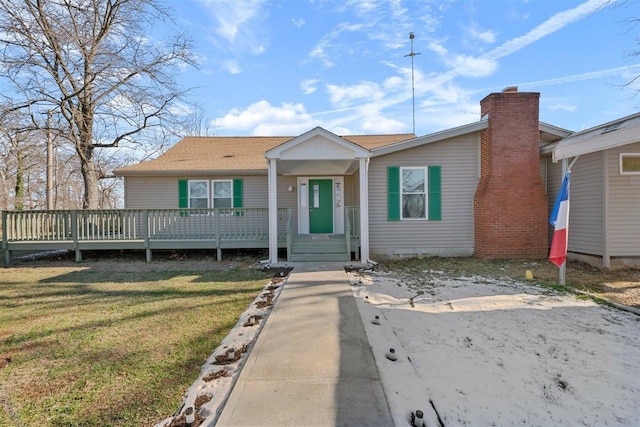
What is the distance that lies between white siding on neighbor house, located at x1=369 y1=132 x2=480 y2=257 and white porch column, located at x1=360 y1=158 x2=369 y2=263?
0.82 metres

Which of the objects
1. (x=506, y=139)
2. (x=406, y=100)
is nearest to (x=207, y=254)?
(x=506, y=139)

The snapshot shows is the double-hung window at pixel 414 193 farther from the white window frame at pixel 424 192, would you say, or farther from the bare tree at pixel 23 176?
the bare tree at pixel 23 176

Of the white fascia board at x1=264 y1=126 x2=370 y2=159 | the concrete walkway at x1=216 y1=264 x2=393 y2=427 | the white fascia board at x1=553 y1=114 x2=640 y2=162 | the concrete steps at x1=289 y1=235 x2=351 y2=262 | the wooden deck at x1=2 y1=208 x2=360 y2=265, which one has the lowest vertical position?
the concrete walkway at x1=216 y1=264 x2=393 y2=427

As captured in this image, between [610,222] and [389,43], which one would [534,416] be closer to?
[610,222]

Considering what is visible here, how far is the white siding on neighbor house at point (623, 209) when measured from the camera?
7613mm

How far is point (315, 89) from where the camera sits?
16703 mm

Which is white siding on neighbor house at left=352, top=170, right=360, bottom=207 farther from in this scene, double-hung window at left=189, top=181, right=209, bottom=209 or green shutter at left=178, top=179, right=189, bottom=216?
green shutter at left=178, top=179, right=189, bottom=216

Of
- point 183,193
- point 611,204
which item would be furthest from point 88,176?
point 611,204

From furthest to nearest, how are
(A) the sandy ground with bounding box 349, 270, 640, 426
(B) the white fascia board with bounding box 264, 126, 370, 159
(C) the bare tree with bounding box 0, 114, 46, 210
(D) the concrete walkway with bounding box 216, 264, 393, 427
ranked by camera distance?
(C) the bare tree with bounding box 0, 114, 46, 210, (B) the white fascia board with bounding box 264, 126, 370, 159, (A) the sandy ground with bounding box 349, 270, 640, 426, (D) the concrete walkway with bounding box 216, 264, 393, 427

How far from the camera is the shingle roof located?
11.0 metres

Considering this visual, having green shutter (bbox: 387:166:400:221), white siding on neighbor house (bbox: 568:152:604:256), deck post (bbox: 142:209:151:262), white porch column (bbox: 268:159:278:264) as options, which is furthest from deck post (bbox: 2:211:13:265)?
white siding on neighbor house (bbox: 568:152:604:256)

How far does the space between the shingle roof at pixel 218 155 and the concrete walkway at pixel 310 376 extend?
7572 millimetres

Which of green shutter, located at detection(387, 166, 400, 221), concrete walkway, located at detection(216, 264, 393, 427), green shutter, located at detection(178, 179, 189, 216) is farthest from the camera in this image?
green shutter, located at detection(178, 179, 189, 216)

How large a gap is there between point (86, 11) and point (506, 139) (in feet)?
48.6
